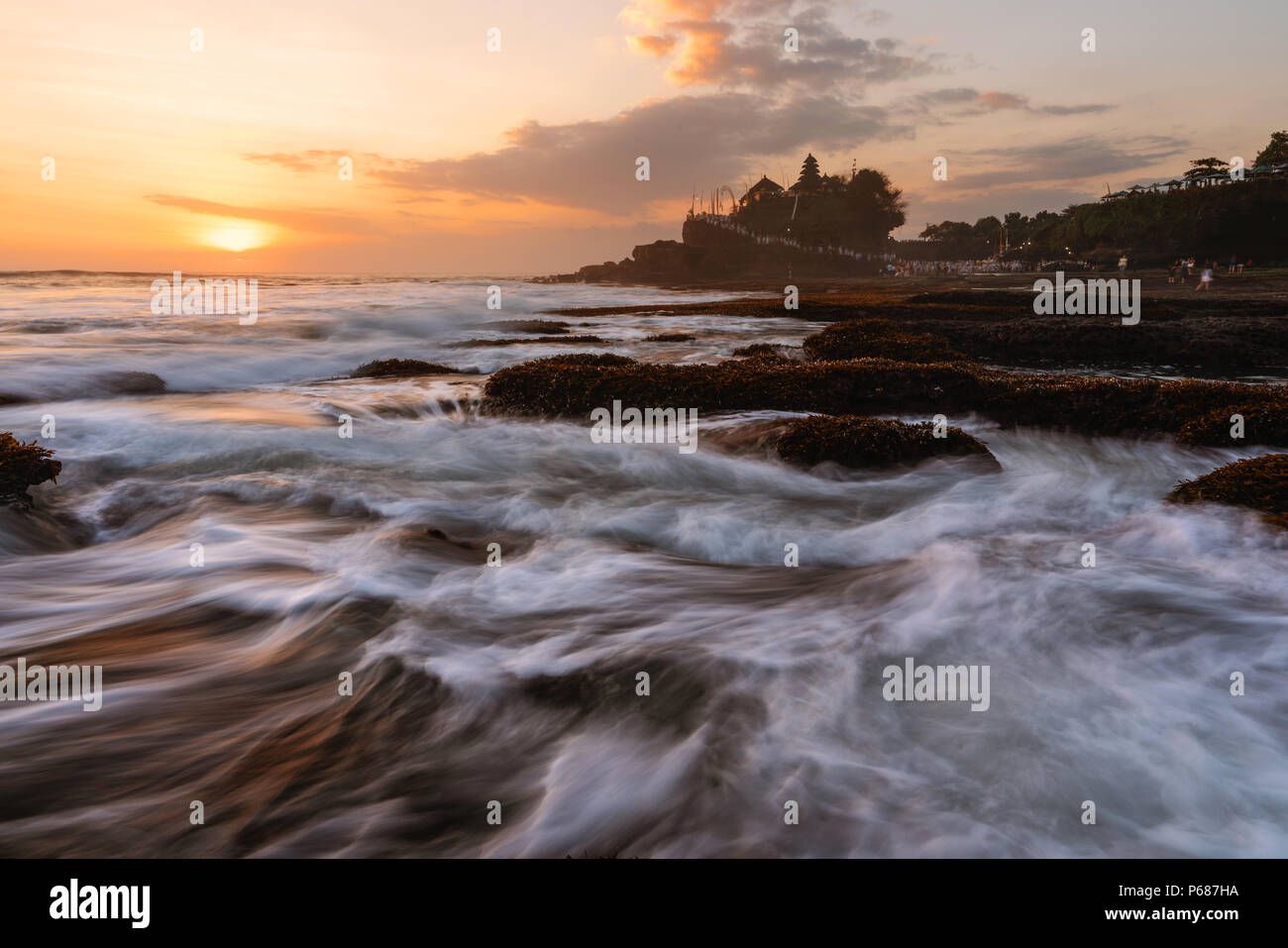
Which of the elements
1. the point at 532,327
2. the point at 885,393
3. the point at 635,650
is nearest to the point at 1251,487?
the point at 885,393

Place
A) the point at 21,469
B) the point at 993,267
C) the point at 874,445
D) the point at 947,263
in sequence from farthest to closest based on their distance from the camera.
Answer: the point at 947,263 < the point at 993,267 < the point at 874,445 < the point at 21,469

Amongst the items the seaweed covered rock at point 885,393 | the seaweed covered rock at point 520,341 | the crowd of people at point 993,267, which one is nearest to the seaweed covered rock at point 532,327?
the seaweed covered rock at point 520,341

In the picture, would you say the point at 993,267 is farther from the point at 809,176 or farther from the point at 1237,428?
the point at 1237,428

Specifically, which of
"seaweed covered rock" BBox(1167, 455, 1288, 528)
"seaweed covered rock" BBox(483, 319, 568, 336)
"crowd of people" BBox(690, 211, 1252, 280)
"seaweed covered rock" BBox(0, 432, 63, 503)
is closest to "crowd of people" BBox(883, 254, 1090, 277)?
"crowd of people" BBox(690, 211, 1252, 280)

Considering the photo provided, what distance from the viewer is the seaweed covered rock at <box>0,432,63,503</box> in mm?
5965

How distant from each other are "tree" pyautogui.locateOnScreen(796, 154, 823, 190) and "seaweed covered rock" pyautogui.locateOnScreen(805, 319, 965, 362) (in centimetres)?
15603

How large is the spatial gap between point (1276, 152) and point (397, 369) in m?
104

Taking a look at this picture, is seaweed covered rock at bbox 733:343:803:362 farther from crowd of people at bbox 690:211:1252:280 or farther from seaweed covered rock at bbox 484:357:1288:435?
crowd of people at bbox 690:211:1252:280

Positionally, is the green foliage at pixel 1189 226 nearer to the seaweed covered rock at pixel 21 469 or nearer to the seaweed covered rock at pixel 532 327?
the seaweed covered rock at pixel 532 327

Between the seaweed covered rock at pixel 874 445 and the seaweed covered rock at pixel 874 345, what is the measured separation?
5495mm

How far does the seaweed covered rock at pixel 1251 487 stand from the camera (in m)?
4.86

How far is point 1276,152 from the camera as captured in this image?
249 feet
